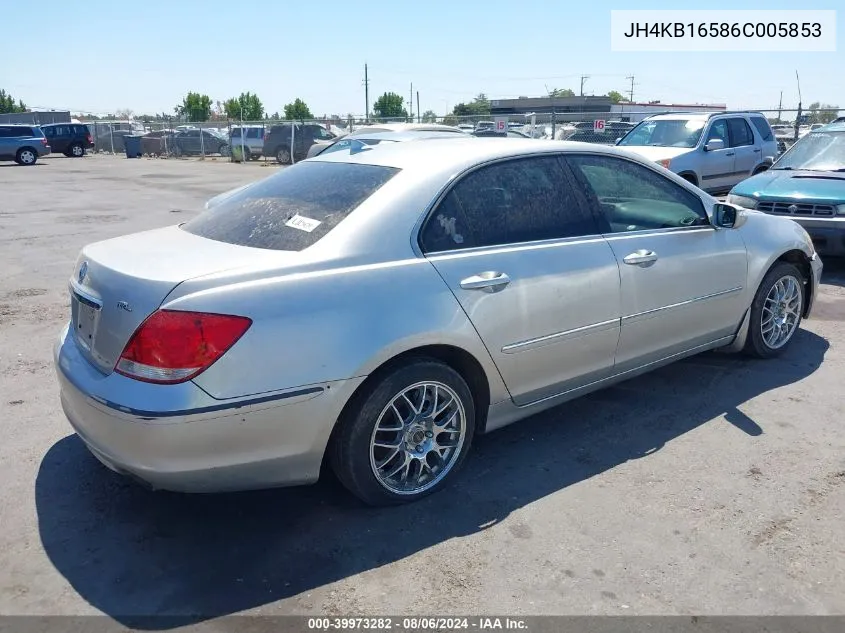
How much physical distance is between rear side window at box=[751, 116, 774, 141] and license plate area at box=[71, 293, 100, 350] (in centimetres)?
1276

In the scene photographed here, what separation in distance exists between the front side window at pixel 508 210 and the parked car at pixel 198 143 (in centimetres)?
3483

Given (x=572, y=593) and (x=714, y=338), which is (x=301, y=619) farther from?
(x=714, y=338)

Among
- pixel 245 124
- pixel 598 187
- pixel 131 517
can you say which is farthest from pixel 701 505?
pixel 245 124

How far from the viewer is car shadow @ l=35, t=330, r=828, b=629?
109 inches

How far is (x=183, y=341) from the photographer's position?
8.86 ft

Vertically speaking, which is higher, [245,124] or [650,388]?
[245,124]

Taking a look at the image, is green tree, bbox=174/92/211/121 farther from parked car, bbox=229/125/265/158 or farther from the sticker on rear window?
the sticker on rear window

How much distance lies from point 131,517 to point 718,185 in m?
11.2

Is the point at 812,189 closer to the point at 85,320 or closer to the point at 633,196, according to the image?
the point at 633,196

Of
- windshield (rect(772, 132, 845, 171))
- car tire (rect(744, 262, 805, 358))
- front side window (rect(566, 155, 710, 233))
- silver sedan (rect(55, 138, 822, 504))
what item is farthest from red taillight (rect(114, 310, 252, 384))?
windshield (rect(772, 132, 845, 171))

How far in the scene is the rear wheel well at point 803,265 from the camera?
512 centimetres

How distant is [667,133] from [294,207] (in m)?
10.3

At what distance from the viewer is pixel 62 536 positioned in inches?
121

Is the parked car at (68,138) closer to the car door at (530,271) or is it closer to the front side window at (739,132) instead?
the front side window at (739,132)
